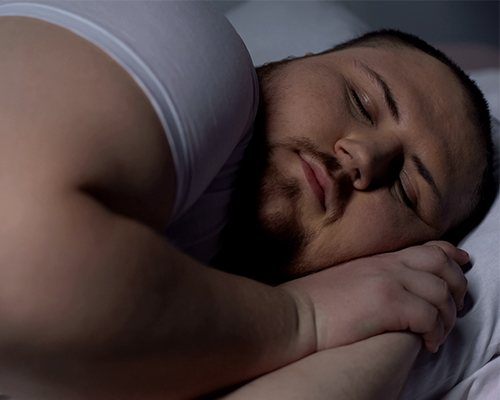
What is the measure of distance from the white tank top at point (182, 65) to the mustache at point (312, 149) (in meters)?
0.10

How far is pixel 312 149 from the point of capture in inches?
39.4

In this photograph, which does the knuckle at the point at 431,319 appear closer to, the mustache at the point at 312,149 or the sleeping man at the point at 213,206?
the sleeping man at the point at 213,206

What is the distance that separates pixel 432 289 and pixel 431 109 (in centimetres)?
30

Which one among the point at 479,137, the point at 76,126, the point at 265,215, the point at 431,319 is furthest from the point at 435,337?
the point at 76,126

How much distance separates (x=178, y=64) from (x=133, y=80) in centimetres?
6

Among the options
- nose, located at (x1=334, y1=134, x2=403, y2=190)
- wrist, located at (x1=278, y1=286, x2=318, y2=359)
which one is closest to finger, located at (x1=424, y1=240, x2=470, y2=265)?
nose, located at (x1=334, y1=134, x2=403, y2=190)

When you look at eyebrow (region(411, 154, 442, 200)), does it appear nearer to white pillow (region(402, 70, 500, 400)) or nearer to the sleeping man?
the sleeping man

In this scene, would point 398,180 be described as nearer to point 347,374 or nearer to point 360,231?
point 360,231

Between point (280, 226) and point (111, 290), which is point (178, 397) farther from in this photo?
point (280, 226)

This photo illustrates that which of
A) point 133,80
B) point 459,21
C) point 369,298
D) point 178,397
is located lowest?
point 178,397

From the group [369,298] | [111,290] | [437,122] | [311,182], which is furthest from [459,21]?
[111,290]

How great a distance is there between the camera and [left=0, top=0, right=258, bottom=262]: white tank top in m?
0.76

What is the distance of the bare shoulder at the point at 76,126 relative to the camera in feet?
2.20

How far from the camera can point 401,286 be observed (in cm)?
93
